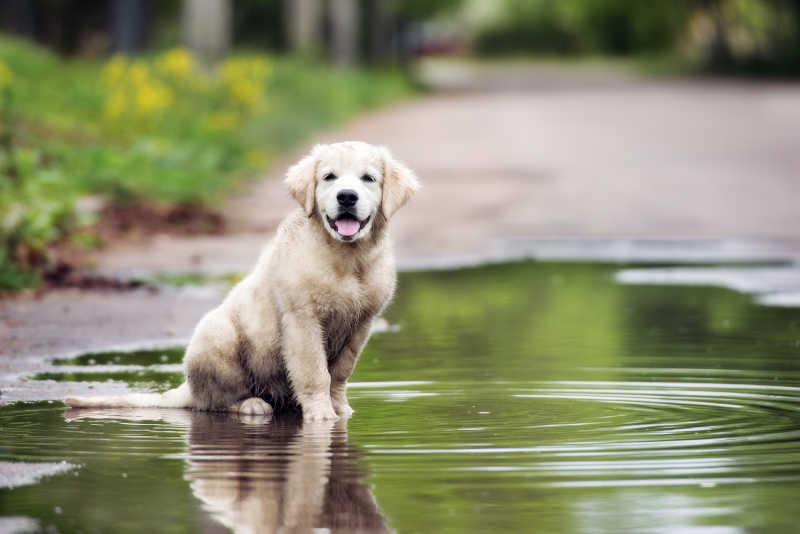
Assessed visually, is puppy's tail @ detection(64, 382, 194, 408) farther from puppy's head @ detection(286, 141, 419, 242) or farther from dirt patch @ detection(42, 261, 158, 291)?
dirt patch @ detection(42, 261, 158, 291)

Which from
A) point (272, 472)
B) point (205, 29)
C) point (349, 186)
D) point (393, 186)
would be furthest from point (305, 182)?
point (205, 29)

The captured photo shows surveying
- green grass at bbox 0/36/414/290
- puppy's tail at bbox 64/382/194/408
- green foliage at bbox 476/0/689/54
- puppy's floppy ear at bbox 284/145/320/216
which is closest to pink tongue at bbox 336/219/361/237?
puppy's floppy ear at bbox 284/145/320/216

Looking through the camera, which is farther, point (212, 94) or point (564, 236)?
point (212, 94)

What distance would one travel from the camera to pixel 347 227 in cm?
784

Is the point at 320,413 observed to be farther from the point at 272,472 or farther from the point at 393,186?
the point at 272,472

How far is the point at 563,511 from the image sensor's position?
5832mm

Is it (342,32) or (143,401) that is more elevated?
(342,32)

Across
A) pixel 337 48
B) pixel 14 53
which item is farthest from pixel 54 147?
pixel 337 48

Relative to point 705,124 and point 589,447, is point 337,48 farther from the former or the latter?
point 589,447

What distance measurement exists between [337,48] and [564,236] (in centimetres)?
2940

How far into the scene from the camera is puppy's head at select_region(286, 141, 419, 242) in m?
7.82

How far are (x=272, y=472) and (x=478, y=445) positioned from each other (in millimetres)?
971

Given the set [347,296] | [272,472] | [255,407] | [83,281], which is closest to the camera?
[272,472]

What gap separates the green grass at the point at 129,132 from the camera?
1529 cm
